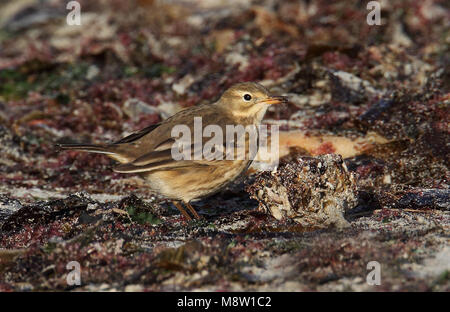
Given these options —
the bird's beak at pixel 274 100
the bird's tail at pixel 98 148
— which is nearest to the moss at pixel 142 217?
the bird's tail at pixel 98 148

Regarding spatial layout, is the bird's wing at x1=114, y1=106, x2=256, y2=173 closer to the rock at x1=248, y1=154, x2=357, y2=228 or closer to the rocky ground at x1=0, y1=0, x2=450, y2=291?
the rocky ground at x1=0, y1=0, x2=450, y2=291

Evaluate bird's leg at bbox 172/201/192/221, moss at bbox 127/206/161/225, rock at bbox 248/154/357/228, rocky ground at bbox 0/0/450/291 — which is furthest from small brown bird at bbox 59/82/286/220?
rock at bbox 248/154/357/228

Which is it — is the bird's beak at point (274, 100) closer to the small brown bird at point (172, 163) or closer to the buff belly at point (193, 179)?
the small brown bird at point (172, 163)

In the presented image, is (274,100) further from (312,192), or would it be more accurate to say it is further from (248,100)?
(312,192)

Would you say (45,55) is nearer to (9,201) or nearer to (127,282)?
(9,201)

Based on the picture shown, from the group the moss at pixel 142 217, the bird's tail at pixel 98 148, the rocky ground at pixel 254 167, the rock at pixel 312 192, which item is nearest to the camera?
the rocky ground at pixel 254 167

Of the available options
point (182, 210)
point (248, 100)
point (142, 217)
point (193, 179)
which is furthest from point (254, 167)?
point (142, 217)

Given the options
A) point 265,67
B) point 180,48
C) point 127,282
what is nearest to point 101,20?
point 180,48
